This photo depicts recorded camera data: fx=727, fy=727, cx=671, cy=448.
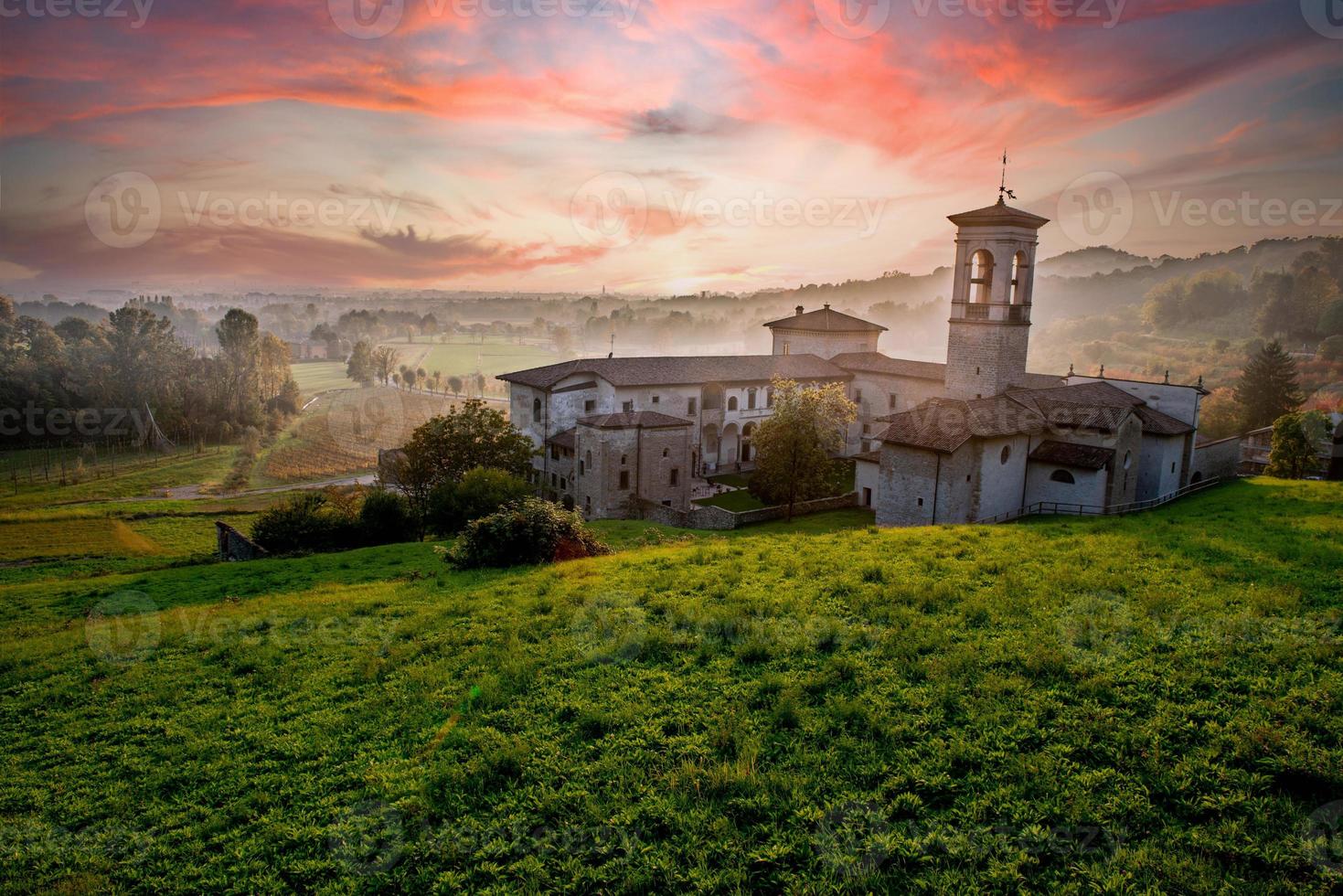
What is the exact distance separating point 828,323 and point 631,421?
25.3 metres

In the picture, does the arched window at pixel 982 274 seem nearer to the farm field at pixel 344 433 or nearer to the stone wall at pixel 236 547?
the stone wall at pixel 236 547

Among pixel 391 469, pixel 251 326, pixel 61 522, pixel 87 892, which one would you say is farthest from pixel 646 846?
pixel 251 326

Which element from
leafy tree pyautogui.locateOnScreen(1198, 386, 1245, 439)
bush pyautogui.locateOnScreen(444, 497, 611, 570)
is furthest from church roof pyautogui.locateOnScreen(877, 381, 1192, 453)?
leafy tree pyautogui.locateOnScreen(1198, 386, 1245, 439)

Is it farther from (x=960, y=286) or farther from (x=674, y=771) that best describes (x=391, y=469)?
(x=674, y=771)

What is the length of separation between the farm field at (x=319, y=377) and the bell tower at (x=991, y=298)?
9278cm

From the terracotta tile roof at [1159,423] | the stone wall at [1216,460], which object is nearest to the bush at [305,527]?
the terracotta tile roof at [1159,423]

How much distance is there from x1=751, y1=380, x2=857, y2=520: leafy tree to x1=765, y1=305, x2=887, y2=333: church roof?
65.3 ft

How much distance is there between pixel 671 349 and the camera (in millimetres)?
153000

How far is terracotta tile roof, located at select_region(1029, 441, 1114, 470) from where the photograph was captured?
2789 centimetres

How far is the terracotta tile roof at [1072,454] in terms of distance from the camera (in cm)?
2789

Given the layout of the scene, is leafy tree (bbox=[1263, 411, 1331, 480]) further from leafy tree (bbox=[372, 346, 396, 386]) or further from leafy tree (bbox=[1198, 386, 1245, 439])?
leafy tree (bbox=[372, 346, 396, 386])

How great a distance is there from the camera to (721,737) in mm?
7016

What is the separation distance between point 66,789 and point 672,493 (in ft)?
96.8

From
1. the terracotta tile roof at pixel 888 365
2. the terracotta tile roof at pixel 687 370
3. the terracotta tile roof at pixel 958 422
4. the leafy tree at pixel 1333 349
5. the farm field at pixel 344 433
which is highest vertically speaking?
the leafy tree at pixel 1333 349
